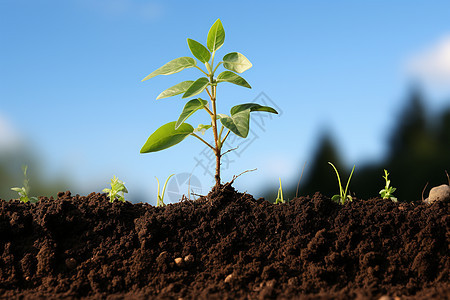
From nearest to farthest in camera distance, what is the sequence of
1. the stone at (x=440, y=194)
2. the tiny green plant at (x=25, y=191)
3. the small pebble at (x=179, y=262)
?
the small pebble at (x=179, y=262) < the stone at (x=440, y=194) < the tiny green plant at (x=25, y=191)

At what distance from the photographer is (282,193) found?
8.79 ft

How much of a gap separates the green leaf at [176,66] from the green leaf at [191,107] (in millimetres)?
240

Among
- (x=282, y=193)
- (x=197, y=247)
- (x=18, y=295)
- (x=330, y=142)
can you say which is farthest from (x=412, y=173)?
(x=18, y=295)

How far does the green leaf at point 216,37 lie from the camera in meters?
2.50

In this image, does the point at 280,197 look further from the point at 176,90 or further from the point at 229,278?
the point at 176,90

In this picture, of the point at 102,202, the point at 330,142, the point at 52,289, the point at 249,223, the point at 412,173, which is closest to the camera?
the point at 52,289

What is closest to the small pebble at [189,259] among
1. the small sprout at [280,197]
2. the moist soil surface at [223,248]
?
the moist soil surface at [223,248]

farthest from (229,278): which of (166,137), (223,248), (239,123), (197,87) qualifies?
(197,87)

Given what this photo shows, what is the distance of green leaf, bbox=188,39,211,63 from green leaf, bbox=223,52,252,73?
123mm

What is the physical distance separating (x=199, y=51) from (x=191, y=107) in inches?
16.1

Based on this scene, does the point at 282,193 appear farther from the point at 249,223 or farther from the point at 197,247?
the point at 197,247

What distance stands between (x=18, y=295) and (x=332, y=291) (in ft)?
5.35

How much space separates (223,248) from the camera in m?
2.18

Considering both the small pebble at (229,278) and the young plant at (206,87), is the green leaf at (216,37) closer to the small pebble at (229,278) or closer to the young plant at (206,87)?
the young plant at (206,87)
